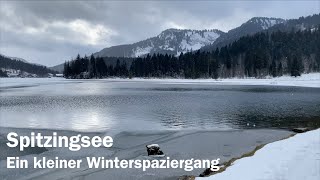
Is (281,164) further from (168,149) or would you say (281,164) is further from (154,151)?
(168,149)

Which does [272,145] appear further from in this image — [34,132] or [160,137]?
[34,132]

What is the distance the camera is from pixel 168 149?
21344 millimetres

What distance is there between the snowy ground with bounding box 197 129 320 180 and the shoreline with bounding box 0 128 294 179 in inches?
99.4

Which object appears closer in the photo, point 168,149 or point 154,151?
point 154,151

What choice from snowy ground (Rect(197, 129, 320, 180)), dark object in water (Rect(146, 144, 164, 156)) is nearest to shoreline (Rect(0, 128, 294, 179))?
dark object in water (Rect(146, 144, 164, 156))

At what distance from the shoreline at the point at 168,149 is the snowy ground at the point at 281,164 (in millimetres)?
2524

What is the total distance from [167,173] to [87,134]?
1145 centimetres

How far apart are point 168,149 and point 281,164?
8.47 m

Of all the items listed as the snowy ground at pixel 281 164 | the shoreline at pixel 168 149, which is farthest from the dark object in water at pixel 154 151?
the snowy ground at pixel 281 164

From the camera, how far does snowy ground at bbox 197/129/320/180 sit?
42.4 feet

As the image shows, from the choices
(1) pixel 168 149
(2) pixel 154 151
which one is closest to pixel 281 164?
(2) pixel 154 151

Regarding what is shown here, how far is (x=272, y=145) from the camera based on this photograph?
19.4 meters

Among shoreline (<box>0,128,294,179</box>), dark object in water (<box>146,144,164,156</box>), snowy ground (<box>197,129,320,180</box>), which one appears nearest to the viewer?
snowy ground (<box>197,129,320,180</box>)

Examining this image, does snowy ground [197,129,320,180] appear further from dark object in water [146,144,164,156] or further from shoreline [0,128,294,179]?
dark object in water [146,144,164,156]
